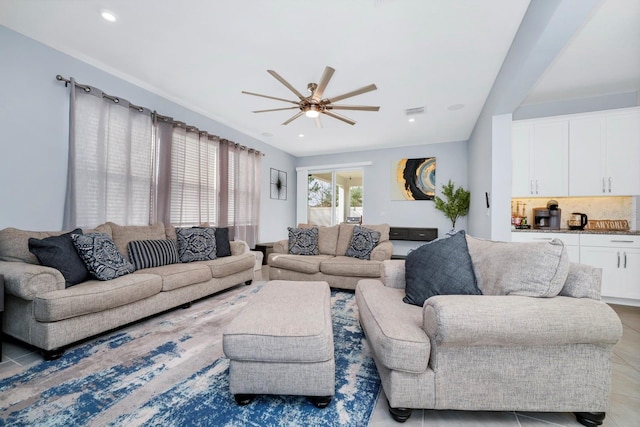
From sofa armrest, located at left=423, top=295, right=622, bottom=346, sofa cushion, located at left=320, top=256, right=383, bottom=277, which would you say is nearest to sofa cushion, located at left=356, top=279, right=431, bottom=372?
sofa armrest, located at left=423, top=295, right=622, bottom=346

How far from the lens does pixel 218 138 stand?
14.2 feet

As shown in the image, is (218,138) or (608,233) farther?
(218,138)

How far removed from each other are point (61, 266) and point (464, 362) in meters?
2.84

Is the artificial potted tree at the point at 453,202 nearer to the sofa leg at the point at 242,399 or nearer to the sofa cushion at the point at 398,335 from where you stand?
the sofa cushion at the point at 398,335

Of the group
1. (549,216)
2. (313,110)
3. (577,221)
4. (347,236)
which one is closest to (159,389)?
(313,110)

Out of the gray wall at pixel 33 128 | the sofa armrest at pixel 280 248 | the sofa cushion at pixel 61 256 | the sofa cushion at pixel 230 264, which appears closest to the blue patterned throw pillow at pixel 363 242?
the sofa armrest at pixel 280 248

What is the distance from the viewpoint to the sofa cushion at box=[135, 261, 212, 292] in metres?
2.58

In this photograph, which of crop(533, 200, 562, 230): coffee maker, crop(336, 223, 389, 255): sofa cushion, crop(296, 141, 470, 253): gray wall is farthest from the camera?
crop(296, 141, 470, 253): gray wall

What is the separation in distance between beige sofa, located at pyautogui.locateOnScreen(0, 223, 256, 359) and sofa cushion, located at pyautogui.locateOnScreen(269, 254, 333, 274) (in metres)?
1.05

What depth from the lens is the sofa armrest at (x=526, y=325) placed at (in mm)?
1124

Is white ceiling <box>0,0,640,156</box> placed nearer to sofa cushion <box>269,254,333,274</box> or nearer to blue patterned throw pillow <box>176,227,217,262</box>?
blue patterned throw pillow <box>176,227,217,262</box>

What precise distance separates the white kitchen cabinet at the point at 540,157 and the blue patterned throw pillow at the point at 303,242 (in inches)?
113

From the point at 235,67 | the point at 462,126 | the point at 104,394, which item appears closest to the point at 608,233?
the point at 462,126

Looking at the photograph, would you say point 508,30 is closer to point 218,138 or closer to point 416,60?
point 416,60
